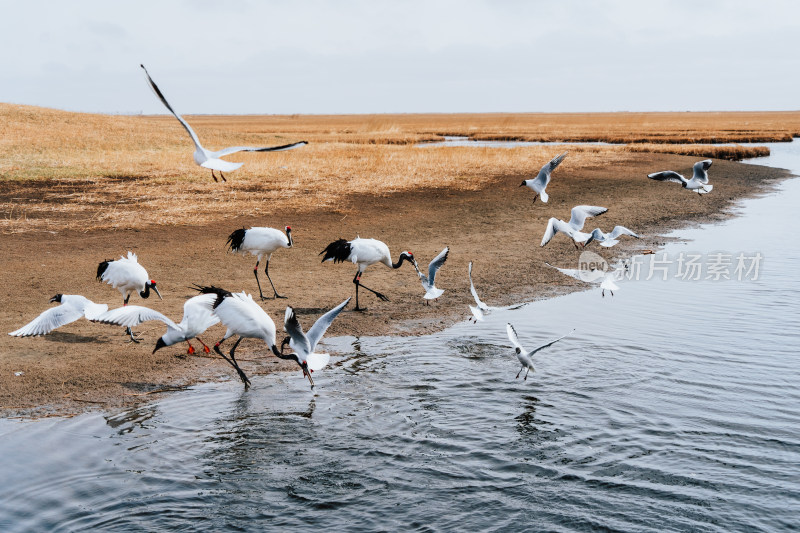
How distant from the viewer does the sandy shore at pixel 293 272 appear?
8.94 meters

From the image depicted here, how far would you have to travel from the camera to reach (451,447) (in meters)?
7.07

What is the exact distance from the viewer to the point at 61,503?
601cm

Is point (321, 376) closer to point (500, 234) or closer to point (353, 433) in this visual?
point (353, 433)

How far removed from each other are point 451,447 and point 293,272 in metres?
8.12

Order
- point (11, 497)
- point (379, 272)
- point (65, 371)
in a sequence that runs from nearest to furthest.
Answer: point (11, 497)
point (65, 371)
point (379, 272)

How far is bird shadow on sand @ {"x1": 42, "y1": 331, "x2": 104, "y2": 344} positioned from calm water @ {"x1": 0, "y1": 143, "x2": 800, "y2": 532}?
99.4 inches

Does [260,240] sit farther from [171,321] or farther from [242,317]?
[242,317]

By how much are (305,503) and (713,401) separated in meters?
4.94

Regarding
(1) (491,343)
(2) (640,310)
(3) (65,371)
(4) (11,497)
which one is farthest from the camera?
(2) (640,310)

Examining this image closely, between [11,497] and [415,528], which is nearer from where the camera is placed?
[415,528]

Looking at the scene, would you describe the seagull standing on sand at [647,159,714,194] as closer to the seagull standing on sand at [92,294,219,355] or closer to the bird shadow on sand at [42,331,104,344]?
the seagull standing on sand at [92,294,219,355]

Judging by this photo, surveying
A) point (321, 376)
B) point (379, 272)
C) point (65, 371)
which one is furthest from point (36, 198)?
point (321, 376)

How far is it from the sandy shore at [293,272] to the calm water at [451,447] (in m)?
0.84

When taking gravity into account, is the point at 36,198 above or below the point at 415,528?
above
